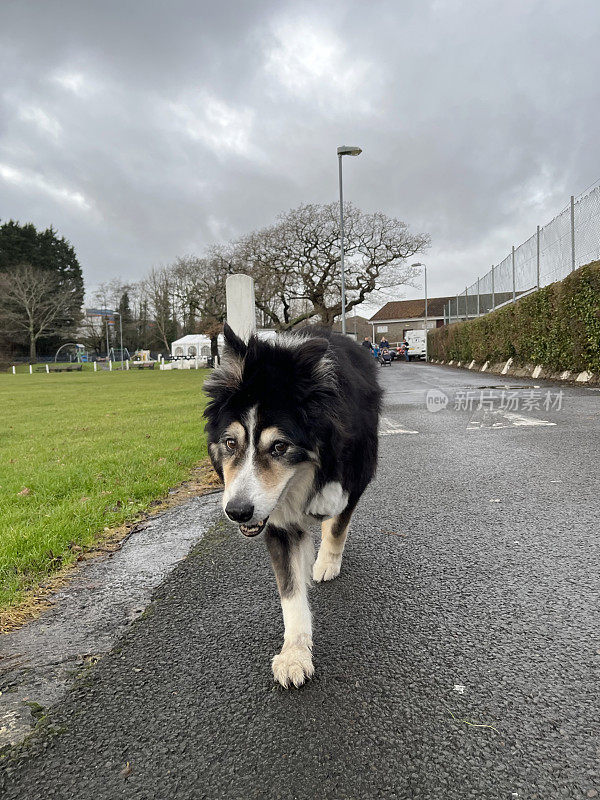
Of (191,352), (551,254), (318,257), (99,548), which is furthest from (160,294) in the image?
(99,548)

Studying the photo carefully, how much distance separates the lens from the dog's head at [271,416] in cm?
231

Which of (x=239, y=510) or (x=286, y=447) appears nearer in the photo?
(x=239, y=510)

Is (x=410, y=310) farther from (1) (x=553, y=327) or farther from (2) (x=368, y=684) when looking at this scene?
(2) (x=368, y=684)

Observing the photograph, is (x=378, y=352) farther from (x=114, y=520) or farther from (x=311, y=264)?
(x=114, y=520)

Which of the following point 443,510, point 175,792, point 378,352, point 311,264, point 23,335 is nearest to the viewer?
point 175,792

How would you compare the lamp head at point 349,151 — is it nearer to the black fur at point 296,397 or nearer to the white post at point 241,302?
the white post at point 241,302

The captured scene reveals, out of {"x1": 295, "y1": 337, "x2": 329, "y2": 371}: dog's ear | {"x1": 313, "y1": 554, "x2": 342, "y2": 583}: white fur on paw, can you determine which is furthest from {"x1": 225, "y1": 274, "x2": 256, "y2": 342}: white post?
{"x1": 295, "y1": 337, "x2": 329, "y2": 371}: dog's ear

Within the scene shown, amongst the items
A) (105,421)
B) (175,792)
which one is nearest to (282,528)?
(175,792)

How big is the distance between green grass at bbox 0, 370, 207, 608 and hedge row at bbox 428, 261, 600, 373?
1127cm

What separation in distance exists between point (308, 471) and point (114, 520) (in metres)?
2.69

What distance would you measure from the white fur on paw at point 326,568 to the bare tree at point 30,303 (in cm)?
6658

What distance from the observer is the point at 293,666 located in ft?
7.14

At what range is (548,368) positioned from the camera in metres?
17.9

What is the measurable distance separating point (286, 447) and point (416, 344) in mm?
49513
